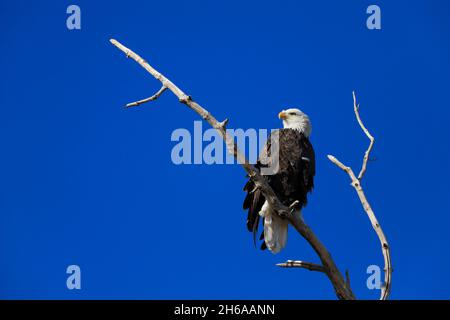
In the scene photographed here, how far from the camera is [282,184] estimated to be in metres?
7.46

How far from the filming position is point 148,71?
5.70m

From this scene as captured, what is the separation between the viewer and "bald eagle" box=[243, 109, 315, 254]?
23.9ft

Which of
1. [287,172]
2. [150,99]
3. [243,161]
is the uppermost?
[150,99]

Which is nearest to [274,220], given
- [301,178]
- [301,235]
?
[301,178]

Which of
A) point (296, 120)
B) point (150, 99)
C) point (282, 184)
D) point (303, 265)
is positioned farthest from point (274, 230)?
point (150, 99)

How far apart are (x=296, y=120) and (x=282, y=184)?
858 millimetres

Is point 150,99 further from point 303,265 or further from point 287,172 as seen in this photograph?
point 287,172

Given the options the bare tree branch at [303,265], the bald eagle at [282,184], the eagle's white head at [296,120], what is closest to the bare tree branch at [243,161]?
the bare tree branch at [303,265]

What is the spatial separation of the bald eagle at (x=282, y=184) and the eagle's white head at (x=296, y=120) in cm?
23

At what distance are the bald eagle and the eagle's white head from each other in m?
0.23

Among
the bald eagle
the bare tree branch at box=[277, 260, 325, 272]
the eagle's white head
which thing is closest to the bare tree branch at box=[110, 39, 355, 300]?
the bare tree branch at box=[277, 260, 325, 272]

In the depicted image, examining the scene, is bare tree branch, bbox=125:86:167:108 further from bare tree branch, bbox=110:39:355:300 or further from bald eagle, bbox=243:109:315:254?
bald eagle, bbox=243:109:315:254
